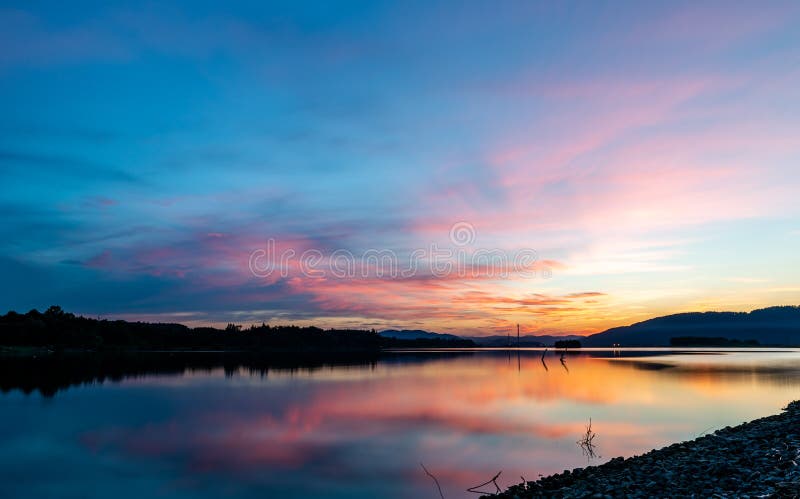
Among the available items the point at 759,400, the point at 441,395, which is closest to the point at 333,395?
the point at 441,395

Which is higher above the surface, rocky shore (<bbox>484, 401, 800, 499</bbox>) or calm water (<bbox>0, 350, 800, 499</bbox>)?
rocky shore (<bbox>484, 401, 800, 499</bbox>)

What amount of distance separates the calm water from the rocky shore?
270cm

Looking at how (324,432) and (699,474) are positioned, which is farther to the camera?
(324,432)

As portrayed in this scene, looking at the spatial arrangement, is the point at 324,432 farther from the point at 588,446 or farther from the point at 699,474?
the point at 699,474

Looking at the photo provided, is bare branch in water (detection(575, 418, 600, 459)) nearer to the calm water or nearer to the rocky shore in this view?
the calm water

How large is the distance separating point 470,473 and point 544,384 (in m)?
43.0

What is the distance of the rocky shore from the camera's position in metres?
14.0

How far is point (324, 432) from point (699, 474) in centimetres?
1998

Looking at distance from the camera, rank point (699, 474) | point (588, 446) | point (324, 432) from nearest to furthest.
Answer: point (699, 474) → point (588, 446) → point (324, 432)

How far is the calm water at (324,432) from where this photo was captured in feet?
65.0

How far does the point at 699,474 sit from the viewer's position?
15922mm

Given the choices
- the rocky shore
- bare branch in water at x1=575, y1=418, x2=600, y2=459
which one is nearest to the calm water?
bare branch in water at x1=575, y1=418, x2=600, y2=459

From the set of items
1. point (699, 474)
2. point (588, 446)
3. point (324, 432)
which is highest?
point (699, 474)

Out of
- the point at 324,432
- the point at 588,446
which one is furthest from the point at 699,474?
the point at 324,432
